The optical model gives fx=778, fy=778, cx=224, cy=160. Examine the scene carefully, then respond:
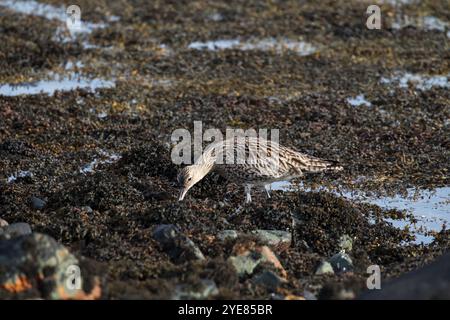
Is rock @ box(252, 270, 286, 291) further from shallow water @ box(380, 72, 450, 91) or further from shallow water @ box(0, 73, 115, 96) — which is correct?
shallow water @ box(380, 72, 450, 91)

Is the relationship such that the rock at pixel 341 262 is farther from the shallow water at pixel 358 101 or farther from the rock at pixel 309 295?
the shallow water at pixel 358 101

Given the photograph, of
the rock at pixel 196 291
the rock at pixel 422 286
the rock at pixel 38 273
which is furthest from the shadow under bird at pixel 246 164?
the rock at pixel 422 286

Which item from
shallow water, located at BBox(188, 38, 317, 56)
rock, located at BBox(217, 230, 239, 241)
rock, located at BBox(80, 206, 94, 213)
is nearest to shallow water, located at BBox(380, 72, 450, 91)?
shallow water, located at BBox(188, 38, 317, 56)

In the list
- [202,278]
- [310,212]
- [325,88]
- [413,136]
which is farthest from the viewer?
[325,88]
